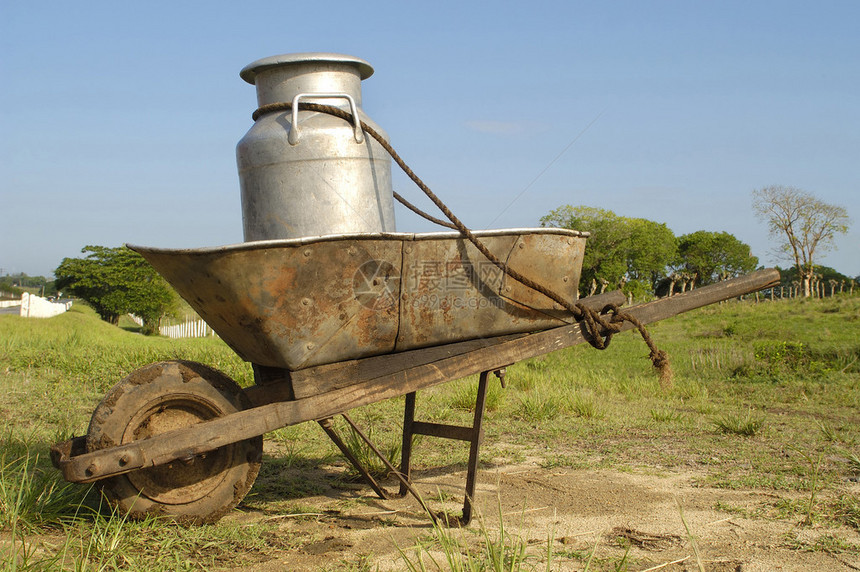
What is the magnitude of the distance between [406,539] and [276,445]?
2.37 m

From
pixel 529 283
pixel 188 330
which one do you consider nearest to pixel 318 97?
pixel 529 283

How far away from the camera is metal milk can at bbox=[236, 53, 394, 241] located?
10.9ft

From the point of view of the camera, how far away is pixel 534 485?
4.26m

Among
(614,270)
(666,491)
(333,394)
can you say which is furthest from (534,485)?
(614,270)

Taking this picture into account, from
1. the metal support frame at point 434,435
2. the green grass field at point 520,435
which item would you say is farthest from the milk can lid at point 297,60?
the green grass field at point 520,435

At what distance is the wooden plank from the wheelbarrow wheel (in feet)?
0.70

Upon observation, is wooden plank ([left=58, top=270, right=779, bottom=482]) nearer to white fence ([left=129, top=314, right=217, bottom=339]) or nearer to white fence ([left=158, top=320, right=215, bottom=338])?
white fence ([left=129, top=314, right=217, bottom=339])

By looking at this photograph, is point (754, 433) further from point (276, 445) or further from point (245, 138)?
point (245, 138)

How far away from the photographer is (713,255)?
54.6m

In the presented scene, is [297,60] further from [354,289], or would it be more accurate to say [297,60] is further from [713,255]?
[713,255]

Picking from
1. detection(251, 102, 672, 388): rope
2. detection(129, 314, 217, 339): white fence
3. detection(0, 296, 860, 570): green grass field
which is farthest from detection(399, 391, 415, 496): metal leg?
detection(129, 314, 217, 339): white fence

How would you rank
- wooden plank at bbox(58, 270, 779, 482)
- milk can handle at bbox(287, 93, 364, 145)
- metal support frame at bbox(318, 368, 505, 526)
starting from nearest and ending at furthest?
1. wooden plank at bbox(58, 270, 779, 482)
2. milk can handle at bbox(287, 93, 364, 145)
3. metal support frame at bbox(318, 368, 505, 526)

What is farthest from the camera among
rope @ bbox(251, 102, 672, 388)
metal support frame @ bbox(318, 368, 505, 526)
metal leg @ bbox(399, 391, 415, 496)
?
metal leg @ bbox(399, 391, 415, 496)

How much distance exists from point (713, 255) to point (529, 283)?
2193 inches
